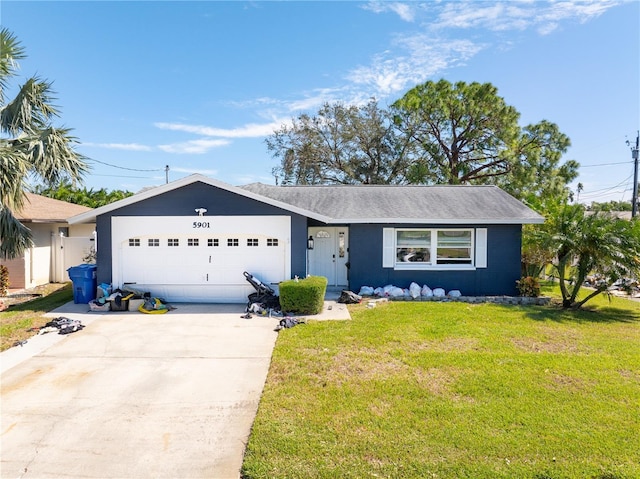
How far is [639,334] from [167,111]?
21.5 m

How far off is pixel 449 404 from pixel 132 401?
13.6 feet

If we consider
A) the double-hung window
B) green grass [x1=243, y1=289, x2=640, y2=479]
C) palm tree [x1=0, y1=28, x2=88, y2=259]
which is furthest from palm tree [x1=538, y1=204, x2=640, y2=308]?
palm tree [x1=0, y1=28, x2=88, y2=259]

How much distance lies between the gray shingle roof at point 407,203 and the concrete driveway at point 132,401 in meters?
5.77

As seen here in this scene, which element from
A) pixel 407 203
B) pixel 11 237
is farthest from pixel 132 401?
pixel 407 203

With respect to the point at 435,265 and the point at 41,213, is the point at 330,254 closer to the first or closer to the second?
the point at 435,265

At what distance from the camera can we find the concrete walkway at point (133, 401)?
3.49 m

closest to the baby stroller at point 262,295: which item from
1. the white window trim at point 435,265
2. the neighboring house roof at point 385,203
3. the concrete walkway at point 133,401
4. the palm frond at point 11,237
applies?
the concrete walkway at point 133,401

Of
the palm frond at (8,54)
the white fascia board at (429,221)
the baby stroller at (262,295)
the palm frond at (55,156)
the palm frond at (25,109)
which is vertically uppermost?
the palm frond at (8,54)

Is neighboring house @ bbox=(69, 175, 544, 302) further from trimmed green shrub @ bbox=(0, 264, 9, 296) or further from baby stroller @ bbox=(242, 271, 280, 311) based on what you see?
trimmed green shrub @ bbox=(0, 264, 9, 296)

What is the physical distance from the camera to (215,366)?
5.89m

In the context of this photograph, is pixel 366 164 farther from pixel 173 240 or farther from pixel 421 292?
pixel 173 240

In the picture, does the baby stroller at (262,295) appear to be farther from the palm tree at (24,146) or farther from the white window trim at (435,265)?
the palm tree at (24,146)

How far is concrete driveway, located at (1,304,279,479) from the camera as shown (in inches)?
137

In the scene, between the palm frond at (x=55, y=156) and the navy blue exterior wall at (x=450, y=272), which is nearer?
the palm frond at (x=55, y=156)
